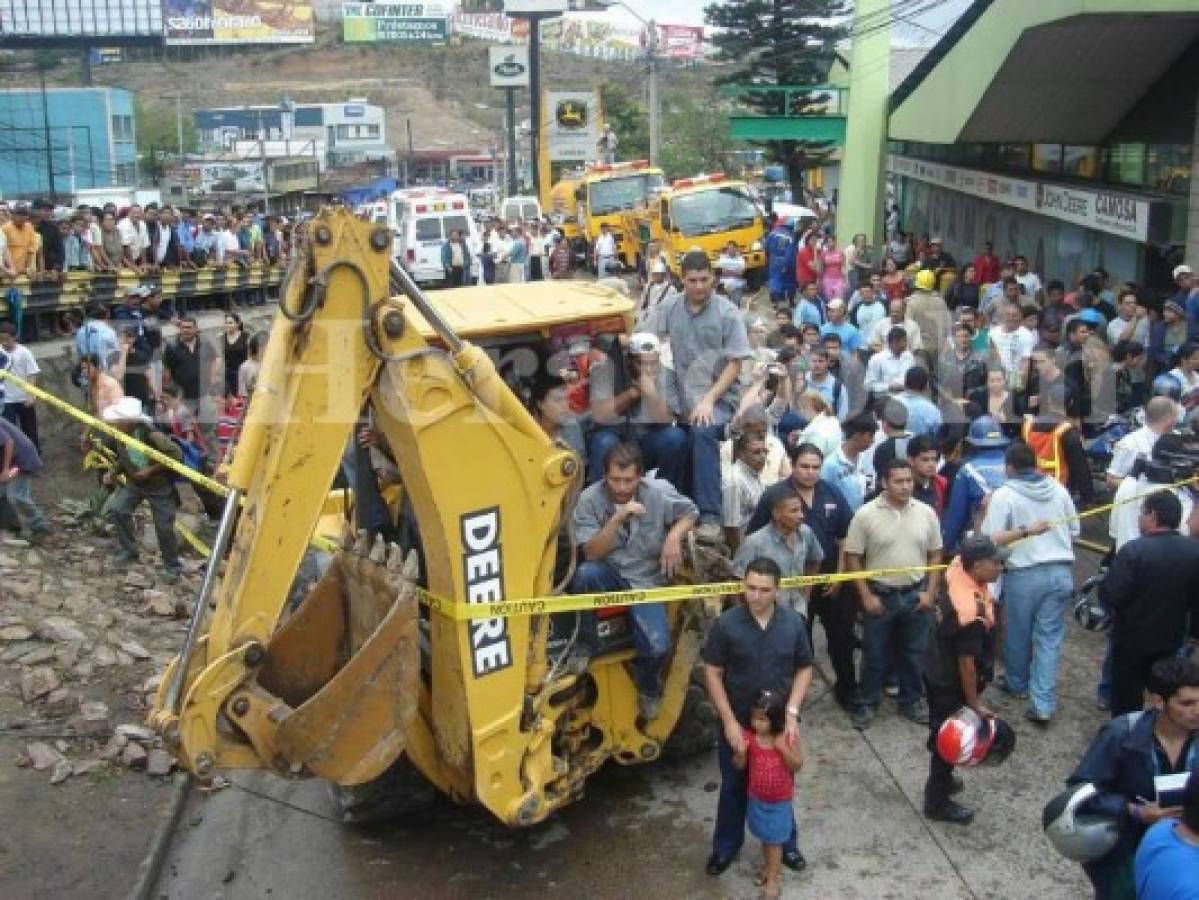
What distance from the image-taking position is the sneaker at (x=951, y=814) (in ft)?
21.5

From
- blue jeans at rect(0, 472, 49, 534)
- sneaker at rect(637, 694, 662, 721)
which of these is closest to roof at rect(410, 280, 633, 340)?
sneaker at rect(637, 694, 662, 721)

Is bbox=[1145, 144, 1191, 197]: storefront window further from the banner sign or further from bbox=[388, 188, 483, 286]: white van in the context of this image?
bbox=[388, 188, 483, 286]: white van

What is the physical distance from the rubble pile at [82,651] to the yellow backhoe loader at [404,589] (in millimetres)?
1839

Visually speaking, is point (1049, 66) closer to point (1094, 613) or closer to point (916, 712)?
point (1094, 613)

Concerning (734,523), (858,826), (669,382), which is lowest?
(858,826)

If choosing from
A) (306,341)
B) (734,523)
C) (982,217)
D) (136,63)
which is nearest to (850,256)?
(982,217)

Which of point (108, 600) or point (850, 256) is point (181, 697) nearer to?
point (108, 600)

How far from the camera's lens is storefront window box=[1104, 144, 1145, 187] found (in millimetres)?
17547

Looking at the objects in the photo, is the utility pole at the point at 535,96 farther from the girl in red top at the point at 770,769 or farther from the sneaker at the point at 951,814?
the girl in red top at the point at 770,769

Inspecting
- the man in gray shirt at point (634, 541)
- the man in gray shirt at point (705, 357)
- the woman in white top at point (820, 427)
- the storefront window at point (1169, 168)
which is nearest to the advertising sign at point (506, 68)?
the storefront window at point (1169, 168)

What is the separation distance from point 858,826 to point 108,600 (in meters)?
5.69

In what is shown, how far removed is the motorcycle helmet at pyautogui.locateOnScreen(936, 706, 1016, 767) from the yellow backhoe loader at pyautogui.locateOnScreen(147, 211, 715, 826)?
1.34 m

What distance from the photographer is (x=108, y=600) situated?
9375 millimetres

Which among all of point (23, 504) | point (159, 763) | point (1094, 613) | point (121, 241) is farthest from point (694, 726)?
point (121, 241)
